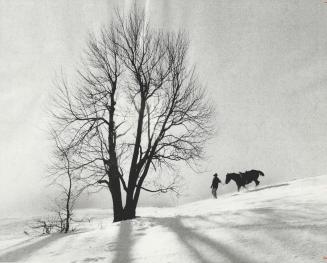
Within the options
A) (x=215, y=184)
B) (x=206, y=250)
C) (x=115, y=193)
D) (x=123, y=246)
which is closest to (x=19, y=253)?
(x=123, y=246)

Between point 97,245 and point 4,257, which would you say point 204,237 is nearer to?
point 97,245

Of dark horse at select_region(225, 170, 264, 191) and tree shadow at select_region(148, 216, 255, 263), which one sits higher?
dark horse at select_region(225, 170, 264, 191)

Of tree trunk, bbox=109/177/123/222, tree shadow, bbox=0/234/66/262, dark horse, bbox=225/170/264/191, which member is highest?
dark horse, bbox=225/170/264/191

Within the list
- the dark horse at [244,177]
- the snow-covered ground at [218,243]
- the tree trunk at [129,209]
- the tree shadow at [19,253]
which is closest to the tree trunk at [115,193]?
the tree trunk at [129,209]

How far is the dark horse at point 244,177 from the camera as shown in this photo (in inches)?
956

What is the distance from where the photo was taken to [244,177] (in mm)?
24391

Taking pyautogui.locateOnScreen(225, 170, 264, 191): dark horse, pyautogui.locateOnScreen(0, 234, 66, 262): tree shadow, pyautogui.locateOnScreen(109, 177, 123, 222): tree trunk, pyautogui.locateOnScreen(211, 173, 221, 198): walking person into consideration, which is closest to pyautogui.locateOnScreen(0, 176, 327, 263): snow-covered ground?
pyautogui.locateOnScreen(0, 234, 66, 262): tree shadow

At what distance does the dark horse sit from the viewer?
2428 centimetres

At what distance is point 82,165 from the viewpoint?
48.6 ft

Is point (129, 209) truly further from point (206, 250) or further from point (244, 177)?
point (244, 177)

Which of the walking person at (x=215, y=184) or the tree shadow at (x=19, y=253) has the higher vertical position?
the walking person at (x=215, y=184)

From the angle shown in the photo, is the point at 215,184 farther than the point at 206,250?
Yes

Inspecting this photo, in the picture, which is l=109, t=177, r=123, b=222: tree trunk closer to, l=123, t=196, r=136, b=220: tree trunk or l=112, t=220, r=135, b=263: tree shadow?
l=123, t=196, r=136, b=220: tree trunk

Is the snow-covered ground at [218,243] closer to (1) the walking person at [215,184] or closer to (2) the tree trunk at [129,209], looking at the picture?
(2) the tree trunk at [129,209]
